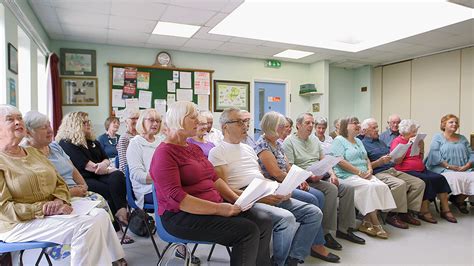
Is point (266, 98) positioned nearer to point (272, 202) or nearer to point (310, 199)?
point (310, 199)

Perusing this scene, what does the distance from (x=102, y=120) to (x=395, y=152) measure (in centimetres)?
440

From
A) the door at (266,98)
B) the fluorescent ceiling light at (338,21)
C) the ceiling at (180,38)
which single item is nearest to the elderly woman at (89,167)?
the ceiling at (180,38)

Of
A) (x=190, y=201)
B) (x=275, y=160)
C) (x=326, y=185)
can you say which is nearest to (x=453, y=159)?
(x=326, y=185)

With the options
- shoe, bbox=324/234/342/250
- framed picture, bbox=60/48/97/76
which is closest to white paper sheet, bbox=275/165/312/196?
shoe, bbox=324/234/342/250

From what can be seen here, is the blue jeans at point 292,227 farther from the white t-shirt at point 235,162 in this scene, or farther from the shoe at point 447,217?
the shoe at point 447,217

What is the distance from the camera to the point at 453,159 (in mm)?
3736

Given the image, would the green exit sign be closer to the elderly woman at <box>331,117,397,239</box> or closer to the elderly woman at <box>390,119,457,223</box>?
the elderly woman at <box>390,119,457,223</box>

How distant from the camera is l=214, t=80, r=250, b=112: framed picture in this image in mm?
5879

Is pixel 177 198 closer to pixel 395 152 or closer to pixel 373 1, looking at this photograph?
pixel 395 152

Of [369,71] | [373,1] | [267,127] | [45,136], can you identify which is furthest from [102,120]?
[369,71]

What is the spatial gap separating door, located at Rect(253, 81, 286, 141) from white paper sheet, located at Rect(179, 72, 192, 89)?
1418 mm

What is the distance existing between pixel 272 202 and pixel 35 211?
140cm

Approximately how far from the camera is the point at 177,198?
1.56 meters

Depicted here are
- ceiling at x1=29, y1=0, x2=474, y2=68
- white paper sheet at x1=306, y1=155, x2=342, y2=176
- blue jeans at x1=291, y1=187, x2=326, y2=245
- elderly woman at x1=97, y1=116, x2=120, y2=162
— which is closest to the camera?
blue jeans at x1=291, y1=187, x2=326, y2=245
